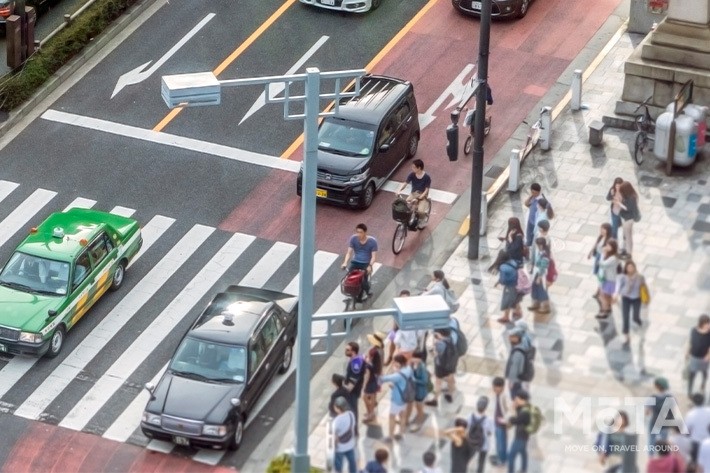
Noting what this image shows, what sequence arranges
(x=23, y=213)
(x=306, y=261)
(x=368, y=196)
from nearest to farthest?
(x=306, y=261) → (x=368, y=196) → (x=23, y=213)

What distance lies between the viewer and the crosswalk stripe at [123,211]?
1428 inches

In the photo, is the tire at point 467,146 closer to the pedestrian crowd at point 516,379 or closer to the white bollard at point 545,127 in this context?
the white bollard at point 545,127

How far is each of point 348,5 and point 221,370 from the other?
14.9 m

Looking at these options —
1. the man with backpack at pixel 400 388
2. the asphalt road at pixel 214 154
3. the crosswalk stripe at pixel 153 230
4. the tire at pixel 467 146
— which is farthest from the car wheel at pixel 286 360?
the tire at pixel 467 146

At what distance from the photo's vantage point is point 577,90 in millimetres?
38156

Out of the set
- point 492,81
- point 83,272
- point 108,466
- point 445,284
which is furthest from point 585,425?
point 492,81

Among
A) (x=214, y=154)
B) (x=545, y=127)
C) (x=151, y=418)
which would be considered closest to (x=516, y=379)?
(x=151, y=418)

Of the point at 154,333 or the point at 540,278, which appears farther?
the point at 154,333

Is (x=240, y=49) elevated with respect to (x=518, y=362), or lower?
lower

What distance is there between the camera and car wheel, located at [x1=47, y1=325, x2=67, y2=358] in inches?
1260

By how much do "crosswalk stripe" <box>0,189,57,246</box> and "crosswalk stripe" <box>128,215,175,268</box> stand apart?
249 centimetres

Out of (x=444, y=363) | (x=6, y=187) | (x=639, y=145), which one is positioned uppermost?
(x=444, y=363)

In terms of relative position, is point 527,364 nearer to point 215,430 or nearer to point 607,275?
point 607,275

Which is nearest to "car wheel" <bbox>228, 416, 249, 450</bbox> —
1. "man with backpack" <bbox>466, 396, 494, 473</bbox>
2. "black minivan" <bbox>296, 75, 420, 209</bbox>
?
"man with backpack" <bbox>466, 396, 494, 473</bbox>
